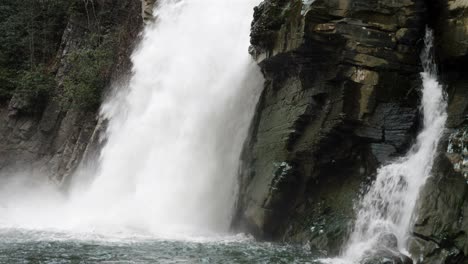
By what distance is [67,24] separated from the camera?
3017 cm

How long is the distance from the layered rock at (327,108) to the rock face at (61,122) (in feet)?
40.8

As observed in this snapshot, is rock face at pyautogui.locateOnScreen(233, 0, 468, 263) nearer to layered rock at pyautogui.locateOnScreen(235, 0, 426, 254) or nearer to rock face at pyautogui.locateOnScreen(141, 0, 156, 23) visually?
layered rock at pyautogui.locateOnScreen(235, 0, 426, 254)

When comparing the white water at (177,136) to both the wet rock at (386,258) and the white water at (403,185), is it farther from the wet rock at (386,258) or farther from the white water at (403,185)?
the wet rock at (386,258)

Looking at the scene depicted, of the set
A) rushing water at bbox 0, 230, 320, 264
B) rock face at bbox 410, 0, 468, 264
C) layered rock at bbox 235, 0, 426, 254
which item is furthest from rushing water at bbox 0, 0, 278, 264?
rock face at bbox 410, 0, 468, 264

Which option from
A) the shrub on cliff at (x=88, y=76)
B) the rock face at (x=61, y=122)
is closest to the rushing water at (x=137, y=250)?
the rock face at (x=61, y=122)

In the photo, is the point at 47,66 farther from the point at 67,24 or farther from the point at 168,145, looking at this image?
the point at 168,145

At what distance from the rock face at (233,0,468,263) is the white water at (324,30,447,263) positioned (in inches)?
8.9

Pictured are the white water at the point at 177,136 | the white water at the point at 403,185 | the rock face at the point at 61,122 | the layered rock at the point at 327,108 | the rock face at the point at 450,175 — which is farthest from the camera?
the rock face at the point at 61,122

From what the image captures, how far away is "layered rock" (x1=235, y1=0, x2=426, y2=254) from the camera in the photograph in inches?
436

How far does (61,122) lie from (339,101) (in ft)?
62.3

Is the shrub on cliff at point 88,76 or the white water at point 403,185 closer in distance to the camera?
the white water at point 403,185

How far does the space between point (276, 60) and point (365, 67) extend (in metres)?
2.64

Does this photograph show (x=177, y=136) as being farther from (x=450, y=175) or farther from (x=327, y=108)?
(x=450, y=175)

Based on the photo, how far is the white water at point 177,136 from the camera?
15219mm
